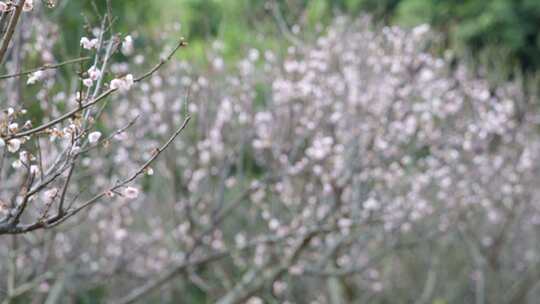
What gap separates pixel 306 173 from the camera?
6.92 metres

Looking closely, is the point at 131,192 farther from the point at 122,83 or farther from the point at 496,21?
the point at 496,21

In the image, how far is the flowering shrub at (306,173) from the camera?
6387 millimetres

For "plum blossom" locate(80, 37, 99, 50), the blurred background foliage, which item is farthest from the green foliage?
"plum blossom" locate(80, 37, 99, 50)

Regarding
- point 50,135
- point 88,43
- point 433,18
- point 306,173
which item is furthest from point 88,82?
point 433,18

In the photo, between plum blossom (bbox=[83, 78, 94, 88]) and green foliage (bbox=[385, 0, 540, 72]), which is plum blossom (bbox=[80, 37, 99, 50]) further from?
green foliage (bbox=[385, 0, 540, 72])

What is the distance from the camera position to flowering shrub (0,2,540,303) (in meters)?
6.39

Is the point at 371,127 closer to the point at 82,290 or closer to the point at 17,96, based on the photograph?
the point at 17,96

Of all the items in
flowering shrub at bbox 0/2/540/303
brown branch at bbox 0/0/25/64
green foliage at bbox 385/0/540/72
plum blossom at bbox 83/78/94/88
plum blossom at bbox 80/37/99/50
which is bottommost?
plum blossom at bbox 83/78/94/88

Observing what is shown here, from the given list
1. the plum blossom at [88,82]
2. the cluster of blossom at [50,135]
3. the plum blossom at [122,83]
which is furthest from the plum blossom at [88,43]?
the plum blossom at [122,83]

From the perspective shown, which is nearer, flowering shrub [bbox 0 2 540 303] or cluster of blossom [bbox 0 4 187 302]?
cluster of blossom [bbox 0 4 187 302]

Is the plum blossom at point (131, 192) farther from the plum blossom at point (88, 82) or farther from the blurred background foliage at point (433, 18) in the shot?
the blurred background foliage at point (433, 18)

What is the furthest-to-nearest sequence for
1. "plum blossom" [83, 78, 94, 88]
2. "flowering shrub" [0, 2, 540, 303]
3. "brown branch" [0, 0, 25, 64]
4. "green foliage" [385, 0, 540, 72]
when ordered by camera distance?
"green foliage" [385, 0, 540, 72] → "flowering shrub" [0, 2, 540, 303] → "plum blossom" [83, 78, 94, 88] → "brown branch" [0, 0, 25, 64]

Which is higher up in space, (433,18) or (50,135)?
(433,18)

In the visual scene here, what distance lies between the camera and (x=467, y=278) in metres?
10.3
